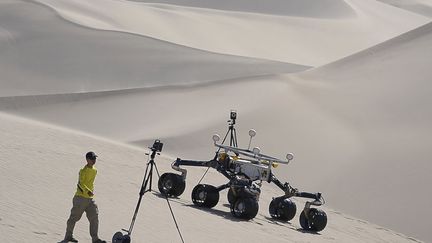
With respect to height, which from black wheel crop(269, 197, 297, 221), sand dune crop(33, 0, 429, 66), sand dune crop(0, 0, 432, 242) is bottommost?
black wheel crop(269, 197, 297, 221)

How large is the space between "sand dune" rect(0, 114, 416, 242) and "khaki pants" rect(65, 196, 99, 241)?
355 mm

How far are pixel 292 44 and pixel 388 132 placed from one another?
28.2 meters

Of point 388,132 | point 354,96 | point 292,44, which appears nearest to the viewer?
point 388,132

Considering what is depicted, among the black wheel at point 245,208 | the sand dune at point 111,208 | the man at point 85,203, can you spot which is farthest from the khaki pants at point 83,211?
the black wheel at point 245,208

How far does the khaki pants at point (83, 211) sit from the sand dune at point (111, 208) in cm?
36

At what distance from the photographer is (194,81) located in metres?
28.5

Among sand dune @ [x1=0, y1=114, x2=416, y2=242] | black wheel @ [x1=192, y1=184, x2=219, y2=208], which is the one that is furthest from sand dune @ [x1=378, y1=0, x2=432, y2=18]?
black wheel @ [x1=192, y1=184, x2=219, y2=208]

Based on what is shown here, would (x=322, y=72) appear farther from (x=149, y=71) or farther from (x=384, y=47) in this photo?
(x=149, y=71)

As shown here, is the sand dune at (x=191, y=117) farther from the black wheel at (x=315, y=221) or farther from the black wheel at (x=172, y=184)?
the black wheel at (x=172, y=184)

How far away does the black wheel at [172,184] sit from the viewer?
14629 millimetres

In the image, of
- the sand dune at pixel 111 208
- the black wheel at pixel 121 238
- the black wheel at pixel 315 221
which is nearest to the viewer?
the black wheel at pixel 121 238

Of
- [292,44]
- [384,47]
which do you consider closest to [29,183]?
[384,47]

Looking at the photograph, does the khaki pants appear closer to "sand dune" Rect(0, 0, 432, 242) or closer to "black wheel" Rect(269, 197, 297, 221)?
"sand dune" Rect(0, 0, 432, 242)

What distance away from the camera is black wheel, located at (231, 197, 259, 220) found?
1349 centimetres
